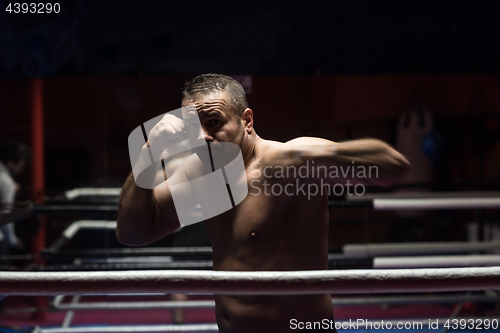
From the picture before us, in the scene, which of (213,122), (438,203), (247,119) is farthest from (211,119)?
(438,203)

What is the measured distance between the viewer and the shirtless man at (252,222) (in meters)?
0.95

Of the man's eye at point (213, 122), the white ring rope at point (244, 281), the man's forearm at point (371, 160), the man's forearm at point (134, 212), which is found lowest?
the white ring rope at point (244, 281)

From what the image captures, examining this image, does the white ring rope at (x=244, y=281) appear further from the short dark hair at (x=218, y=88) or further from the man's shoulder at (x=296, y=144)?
the short dark hair at (x=218, y=88)

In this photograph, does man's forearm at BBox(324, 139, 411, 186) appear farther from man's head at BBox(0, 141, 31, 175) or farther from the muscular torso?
man's head at BBox(0, 141, 31, 175)

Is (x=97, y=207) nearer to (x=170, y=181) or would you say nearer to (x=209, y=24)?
(x=170, y=181)

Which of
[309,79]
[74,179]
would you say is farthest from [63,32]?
[74,179]

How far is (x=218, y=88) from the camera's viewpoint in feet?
3.16

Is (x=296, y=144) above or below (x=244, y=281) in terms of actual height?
above

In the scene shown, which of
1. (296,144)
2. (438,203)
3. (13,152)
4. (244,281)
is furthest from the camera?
(13,152)

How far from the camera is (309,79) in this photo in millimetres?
1349

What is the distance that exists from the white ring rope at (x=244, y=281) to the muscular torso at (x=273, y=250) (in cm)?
22

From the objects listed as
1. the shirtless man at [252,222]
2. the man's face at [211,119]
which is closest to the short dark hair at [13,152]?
the shirtless man at [252,222]

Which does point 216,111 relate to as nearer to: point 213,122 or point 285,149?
point 213,122

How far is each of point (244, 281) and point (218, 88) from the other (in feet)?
1.55
